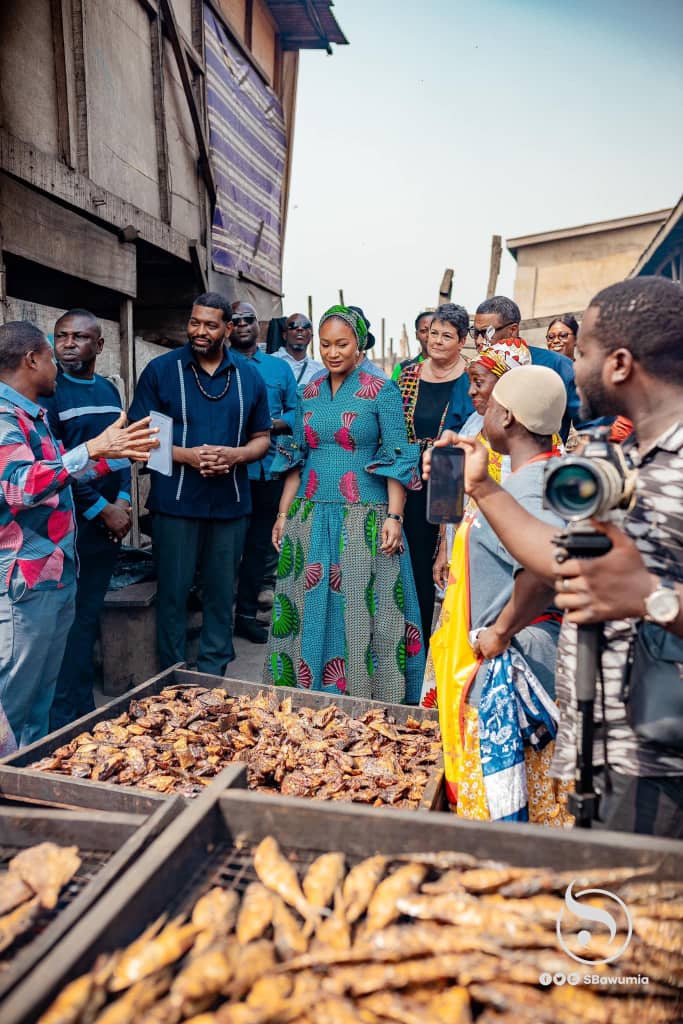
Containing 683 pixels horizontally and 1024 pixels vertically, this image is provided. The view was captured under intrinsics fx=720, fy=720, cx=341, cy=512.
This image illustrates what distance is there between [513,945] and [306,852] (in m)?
0.47

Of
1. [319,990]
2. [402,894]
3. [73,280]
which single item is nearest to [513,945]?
[402,894]

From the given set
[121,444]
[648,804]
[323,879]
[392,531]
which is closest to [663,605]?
[648,804]

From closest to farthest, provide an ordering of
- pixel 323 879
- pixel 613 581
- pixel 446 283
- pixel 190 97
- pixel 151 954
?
pixel 151 954 → pixel 613 581 → pixel 323 879 → pixel 190 97 → pixel 446 283

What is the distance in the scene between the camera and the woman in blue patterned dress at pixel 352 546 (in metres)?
4.05

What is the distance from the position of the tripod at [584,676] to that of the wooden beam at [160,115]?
6135 millimetres

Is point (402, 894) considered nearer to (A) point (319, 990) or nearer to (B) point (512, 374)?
(A) point (319, 990)

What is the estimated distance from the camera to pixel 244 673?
518 cm

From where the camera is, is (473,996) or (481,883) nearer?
(473,996)

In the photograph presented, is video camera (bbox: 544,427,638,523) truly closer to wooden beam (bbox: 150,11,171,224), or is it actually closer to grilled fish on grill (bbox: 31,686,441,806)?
grilled fish on grill (bbox: 31,686,441,806)

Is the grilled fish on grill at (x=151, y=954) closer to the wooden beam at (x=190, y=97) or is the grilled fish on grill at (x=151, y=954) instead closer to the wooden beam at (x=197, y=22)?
the wooden beam at (x=190, y=97)

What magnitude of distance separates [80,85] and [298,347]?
3.00 meters

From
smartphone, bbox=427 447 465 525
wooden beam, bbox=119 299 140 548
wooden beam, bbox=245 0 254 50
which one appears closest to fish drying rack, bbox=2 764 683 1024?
smartphone, bbox=427 447 465 525

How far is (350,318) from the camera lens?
400 cm

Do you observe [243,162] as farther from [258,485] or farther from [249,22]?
[258,485]
